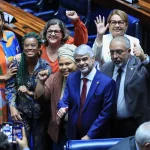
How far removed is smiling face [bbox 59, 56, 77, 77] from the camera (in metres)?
3.95

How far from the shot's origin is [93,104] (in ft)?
12.5

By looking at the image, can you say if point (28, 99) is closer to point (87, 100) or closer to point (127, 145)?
point (87, 100)

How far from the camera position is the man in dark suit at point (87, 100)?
3781mm

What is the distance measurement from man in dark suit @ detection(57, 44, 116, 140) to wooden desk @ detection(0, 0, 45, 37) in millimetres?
1483

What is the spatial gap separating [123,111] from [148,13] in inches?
66.1

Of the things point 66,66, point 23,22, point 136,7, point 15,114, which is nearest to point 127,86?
point 66,66

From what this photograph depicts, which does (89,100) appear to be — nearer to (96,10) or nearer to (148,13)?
(148,13)

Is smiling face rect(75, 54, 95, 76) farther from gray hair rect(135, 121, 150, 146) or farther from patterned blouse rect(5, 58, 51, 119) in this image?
gray hair rect(135, 121, 150, 146)

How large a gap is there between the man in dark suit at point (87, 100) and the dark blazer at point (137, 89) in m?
0.10

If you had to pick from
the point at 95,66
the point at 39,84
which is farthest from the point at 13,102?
the point at 95,66

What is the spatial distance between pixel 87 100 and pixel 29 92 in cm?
49

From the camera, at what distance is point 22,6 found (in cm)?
693

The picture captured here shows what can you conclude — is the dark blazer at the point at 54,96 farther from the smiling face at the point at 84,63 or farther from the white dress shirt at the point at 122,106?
the white dress shirt at the point at 122,106

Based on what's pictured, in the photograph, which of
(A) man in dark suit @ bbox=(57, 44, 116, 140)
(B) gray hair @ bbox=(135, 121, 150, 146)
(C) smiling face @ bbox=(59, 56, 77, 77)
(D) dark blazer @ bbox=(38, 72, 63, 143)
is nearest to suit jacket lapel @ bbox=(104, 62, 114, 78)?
(A) man in dark suit @ bbox=(57, 44, 116, 140)
